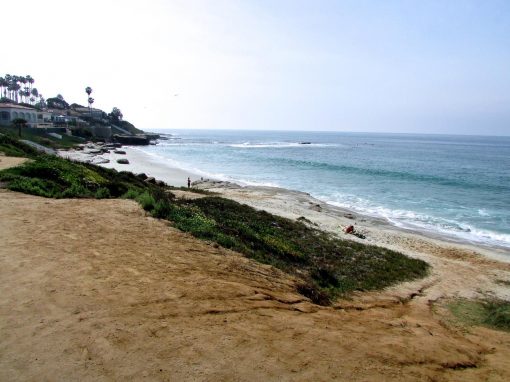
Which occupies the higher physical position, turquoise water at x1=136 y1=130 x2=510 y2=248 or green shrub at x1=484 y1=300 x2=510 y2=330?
green shrub at x1=484 y1=300 x2=510 y2=330

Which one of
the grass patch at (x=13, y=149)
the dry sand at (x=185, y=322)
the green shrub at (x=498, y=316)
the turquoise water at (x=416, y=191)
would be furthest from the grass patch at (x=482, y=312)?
the grass patch at (x=13, y=149)

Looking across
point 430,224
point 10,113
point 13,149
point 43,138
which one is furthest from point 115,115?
point 430,224

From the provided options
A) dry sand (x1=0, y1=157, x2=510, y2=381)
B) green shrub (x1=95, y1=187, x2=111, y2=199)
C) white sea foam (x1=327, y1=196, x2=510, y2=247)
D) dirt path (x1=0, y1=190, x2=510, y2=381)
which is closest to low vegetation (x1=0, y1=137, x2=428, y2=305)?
green shrub (x1=95, y1=187, x2=111, y2=199)

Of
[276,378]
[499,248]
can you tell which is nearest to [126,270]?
[276,378]

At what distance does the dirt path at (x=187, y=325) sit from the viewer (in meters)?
5.21

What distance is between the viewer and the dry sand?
5.22 m

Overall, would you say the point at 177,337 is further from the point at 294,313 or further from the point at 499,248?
the point at 499,248

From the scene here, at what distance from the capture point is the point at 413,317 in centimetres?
946

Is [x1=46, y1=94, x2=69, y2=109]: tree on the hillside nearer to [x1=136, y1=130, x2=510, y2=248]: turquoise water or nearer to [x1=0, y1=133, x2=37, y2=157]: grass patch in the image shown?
[x1=136, y1=130, x2=510, y2=248]: turquoise water

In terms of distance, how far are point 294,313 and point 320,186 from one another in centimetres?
3800

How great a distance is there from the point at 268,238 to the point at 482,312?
702cm

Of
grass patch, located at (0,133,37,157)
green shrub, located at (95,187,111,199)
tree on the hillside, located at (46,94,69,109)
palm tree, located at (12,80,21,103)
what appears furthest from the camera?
tree on the hillside, located at (46,94,69,109)

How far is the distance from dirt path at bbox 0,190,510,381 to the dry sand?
23 mm

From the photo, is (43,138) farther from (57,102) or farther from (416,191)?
(57,102)
